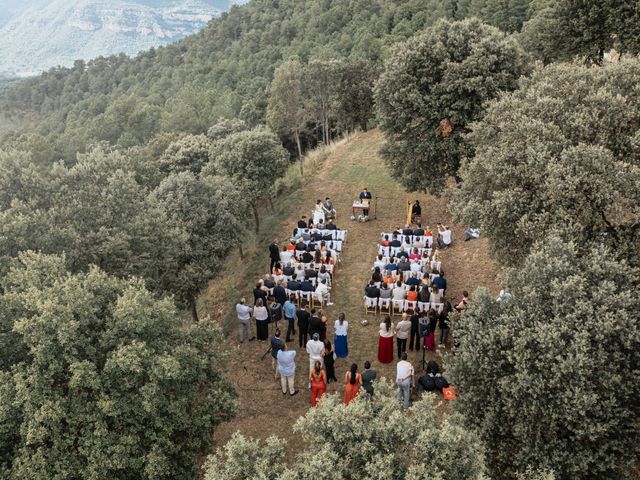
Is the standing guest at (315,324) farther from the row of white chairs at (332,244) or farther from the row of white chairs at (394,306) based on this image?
the row of white chairs at (332,244)

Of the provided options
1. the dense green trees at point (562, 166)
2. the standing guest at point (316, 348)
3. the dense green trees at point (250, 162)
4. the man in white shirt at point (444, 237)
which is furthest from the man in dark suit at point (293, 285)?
the dense green trees at point (250, 162)

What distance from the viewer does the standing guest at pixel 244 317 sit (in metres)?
15.8

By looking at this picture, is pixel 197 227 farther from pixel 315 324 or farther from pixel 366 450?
pixel 366 450

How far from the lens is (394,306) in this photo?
16.7m

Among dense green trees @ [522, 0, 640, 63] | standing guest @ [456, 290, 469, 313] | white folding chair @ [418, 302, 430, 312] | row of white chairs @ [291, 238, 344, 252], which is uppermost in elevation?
dense green trees @ [522, 0, 640, 63]

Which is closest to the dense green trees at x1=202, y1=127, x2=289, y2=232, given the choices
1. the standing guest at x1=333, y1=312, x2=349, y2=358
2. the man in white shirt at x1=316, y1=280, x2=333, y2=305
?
the man in white shirt at x1=316, y1=280, x2=333, y2=305

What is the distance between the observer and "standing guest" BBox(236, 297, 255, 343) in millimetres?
15789

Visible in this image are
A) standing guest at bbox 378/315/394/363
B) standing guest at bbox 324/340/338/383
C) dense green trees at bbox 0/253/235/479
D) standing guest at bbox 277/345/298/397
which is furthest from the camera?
standing guest at bbox 378/315/394/363

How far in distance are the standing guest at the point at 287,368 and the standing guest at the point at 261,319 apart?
2.15m

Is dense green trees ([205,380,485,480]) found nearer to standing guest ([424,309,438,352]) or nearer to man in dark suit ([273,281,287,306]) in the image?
standing guest ([424,309,438,352])

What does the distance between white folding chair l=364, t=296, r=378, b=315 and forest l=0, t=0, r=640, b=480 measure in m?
3.95

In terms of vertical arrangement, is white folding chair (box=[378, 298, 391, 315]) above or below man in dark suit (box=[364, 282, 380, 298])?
below

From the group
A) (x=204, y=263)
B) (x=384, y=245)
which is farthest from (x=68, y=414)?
(x=384, y=245)

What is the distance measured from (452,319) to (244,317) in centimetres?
685
